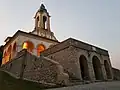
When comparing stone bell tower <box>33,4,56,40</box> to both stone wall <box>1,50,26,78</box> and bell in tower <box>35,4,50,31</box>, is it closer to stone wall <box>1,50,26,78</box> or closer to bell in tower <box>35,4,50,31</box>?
bell in tower <box>35,4,50,31</box>

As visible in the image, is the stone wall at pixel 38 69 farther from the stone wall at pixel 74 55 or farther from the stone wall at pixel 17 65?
the stone wall at pixel 74 55

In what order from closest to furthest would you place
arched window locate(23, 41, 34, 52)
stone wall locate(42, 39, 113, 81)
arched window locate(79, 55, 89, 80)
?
stone wall locate(42, 39, 113, 81) → arched window locate(79, 55, 89, 80) → arched window locate(23, 41, 34, 52)

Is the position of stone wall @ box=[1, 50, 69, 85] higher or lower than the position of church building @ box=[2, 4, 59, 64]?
lower

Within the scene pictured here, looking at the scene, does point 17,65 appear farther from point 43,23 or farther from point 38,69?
point 43,23

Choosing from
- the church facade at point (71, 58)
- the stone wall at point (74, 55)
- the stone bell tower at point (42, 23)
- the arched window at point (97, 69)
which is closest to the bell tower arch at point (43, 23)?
the stone bell tower at point (42, 23)

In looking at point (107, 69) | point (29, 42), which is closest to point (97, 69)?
point (107, 69)

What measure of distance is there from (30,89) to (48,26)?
21281 mm

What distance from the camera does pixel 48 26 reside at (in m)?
26.9

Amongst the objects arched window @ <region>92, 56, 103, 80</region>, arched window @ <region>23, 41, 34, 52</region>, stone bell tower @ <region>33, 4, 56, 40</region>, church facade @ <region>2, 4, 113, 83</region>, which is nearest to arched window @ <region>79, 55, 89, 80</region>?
church facade @ <region>2, 4, 113, 83</region>

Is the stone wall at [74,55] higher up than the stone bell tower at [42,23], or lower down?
lower down

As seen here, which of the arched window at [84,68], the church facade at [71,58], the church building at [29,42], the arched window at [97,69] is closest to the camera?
the church facade at [71,58]

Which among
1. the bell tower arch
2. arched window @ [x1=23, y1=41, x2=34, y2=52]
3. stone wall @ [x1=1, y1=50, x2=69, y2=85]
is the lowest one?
stone wall @ [x1=1, y1=50, x2=69, y2=85]

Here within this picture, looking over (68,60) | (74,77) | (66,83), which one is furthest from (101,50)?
(66,83)

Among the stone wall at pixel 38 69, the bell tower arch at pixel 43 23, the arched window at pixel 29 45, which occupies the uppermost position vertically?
the bell tower arch at pixel 43 23
